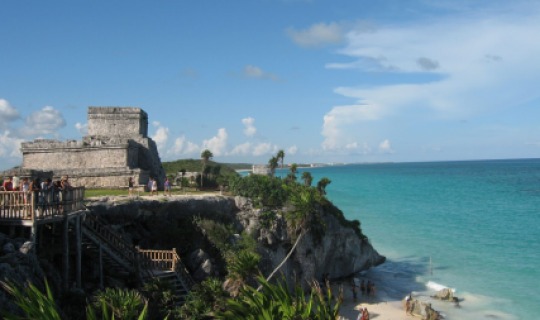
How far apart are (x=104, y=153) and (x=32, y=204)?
1600 centimetres

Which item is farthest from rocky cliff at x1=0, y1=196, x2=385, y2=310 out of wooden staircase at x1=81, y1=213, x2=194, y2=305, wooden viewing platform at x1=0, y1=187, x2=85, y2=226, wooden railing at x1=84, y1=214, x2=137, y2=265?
wooden viewing platform at x1=0, y1=187, x2=85, y2=226

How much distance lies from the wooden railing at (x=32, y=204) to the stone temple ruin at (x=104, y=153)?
42.1 ft

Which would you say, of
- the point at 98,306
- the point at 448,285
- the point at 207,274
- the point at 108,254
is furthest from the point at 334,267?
the point at 98,306

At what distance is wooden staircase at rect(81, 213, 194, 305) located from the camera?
17.3 m

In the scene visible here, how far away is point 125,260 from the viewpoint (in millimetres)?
17875

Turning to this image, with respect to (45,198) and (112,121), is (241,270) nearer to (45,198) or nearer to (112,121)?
(45,198)

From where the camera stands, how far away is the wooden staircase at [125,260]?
56.9 feet

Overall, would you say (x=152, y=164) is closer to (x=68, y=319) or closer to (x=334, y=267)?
(x=334, y=267)

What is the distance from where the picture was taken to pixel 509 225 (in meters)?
52.3

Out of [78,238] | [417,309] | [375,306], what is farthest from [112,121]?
[417,309]

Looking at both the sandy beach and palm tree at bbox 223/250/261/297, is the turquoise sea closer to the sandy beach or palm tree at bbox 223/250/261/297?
the sandy beach

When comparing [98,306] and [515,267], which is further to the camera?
[515,267]

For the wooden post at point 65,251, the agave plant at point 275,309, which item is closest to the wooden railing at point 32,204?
the wooden post at point 65,251

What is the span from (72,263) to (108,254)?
1.60 meters
